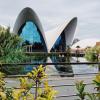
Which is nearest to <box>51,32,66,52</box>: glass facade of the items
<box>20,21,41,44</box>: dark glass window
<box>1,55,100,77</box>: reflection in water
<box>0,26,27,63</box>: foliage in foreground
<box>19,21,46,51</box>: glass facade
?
<box>19,21,46,51</box>: glass facade

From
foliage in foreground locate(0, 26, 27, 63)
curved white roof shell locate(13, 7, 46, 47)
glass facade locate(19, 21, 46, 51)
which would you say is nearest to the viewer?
foliage in foreground locate(0, 26, 27, 63)

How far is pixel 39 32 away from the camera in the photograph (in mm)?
58312

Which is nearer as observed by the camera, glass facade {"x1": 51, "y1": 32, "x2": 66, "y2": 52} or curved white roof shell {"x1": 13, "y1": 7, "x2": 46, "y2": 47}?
curved white roof shell {"x1": 13, "y1": 7, "x2": 46, "y2": 47}

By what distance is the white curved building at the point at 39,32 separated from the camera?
185ft

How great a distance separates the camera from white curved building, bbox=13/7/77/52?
5634 cm

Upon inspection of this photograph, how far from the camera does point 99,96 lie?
112 inches

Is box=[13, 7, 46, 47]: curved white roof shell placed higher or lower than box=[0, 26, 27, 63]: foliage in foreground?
higher

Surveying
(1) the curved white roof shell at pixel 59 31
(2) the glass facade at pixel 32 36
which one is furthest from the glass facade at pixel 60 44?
(2) the glass facade at pixel 32 36

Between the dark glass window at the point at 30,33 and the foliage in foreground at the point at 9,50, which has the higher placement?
the dark glass window at the point at 30,33

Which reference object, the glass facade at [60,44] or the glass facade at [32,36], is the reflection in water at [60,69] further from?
the glass facade at [60,44]

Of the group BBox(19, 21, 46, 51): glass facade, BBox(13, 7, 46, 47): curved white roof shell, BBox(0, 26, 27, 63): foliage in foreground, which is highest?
BBox(13, 7, 46, 47): curved white roof shell

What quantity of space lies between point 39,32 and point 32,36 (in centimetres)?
355

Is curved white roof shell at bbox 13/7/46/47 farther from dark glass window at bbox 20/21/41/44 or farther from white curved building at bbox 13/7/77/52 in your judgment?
dark glass window at bbox 20/21/41/44

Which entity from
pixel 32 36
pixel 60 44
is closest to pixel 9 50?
pixel 32 36
